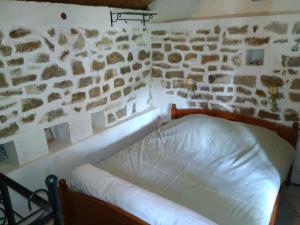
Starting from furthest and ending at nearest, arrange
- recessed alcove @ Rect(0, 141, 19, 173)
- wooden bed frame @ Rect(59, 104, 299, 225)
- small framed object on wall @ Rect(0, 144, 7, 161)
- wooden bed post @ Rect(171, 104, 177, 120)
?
wooden bed post @ Rect(171, 104, 177, 120), small framed object on wall @ Rect(0, 144, 7, 161), recessed alcove @ Rect(0, 141, 19, 173), wooden bed frame @ Rect(59, 104, 299, 225)

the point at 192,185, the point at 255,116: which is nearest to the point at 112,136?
the point at 192,185

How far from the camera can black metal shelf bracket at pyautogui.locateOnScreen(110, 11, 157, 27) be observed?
9.37 ft

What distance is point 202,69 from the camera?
3143mm

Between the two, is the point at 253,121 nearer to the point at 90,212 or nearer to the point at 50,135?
the point at 90,212

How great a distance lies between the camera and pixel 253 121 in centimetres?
292

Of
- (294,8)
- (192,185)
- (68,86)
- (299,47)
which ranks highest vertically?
(294,8)

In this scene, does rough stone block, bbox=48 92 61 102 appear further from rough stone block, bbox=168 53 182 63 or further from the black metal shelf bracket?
rough stone block, bbox=168 53 182 63

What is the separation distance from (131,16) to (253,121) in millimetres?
1898

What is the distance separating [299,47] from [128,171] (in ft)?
6.67

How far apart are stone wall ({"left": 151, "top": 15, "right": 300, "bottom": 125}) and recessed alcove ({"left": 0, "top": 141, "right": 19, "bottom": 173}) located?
200 centimetres

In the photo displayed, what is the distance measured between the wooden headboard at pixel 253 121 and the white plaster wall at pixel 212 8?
1.13m

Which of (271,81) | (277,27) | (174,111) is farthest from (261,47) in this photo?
(174,111)

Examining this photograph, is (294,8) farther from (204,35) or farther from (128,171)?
(128,171)

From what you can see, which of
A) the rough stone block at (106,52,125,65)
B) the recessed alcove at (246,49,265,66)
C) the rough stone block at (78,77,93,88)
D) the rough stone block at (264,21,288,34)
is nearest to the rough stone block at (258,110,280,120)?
the recessed alcove at (246,49,265,66)
